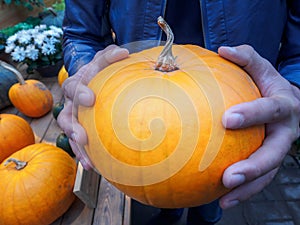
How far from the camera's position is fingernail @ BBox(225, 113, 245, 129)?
462 mm

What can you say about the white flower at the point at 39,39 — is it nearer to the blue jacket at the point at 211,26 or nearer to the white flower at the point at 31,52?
the white flower at the point at 31,52

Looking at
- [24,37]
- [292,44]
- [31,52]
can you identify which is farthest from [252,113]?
[24,37]

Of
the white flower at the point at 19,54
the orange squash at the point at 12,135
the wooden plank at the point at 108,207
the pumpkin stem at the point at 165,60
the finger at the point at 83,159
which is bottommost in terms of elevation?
the wooden plank at the point at 108,207

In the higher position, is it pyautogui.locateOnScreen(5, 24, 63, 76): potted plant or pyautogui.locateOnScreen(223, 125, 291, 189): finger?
pyautogui.locateOnScreen(223, 125, 291, 189): finger

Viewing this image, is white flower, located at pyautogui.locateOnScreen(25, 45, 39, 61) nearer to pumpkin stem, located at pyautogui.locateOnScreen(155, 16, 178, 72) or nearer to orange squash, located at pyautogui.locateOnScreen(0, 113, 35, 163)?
orange squash, located at pyautogui.locateOnScreen(0, 113, 35, 163)

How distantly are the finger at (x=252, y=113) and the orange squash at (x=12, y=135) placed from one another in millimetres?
1244

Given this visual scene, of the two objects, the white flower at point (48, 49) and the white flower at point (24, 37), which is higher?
the white flower at point (24, 37)

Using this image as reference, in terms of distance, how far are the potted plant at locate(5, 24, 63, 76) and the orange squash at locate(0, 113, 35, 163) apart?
743 mm

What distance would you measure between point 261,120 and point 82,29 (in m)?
0.69

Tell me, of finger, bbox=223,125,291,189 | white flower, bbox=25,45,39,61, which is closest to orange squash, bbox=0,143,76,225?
finger, bbox=223,125,291,189

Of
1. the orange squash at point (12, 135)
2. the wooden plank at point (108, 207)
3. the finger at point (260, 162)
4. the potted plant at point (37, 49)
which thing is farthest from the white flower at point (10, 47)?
the finger at point (260, 162)

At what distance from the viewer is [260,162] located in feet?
1.66

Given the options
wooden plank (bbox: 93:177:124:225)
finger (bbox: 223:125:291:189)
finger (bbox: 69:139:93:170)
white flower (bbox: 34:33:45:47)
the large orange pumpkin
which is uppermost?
the large orange pumpkin

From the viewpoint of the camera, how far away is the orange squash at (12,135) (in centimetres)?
139
